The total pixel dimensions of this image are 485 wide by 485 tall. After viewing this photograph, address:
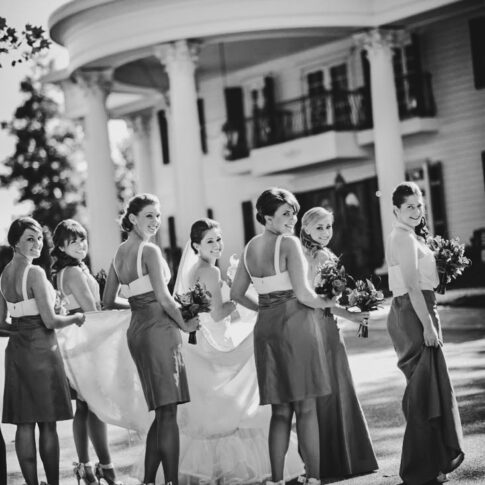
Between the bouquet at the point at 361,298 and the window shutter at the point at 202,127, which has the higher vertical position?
the window shutter at the point at 202,127

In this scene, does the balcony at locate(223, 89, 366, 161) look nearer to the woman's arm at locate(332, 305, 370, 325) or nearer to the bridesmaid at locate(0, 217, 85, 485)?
the woman's arm at locate(332, 305, 370, 325)

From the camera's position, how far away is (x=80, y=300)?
8094mm

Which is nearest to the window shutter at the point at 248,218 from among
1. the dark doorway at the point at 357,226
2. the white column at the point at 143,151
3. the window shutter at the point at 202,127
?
the window shutter at the point at 202,127

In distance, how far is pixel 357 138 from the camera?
26.1 meters

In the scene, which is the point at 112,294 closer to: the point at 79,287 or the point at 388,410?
the point at 79,287

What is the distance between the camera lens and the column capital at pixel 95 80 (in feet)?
88.1

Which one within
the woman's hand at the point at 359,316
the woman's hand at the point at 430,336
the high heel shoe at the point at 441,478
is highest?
the woman's hand at the point at 359,316

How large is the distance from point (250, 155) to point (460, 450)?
2208cm

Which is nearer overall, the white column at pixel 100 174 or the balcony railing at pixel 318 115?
the balcony railing at pixel 318 115

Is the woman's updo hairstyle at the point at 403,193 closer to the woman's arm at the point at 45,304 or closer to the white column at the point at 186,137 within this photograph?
the woman's arm at the point at 45,304

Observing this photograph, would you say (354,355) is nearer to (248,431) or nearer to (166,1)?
(248,431)

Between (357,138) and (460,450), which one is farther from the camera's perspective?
(357,138)

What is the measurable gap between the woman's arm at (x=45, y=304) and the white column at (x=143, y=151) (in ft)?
89.8

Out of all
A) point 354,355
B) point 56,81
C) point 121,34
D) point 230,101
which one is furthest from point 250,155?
point 354,355
